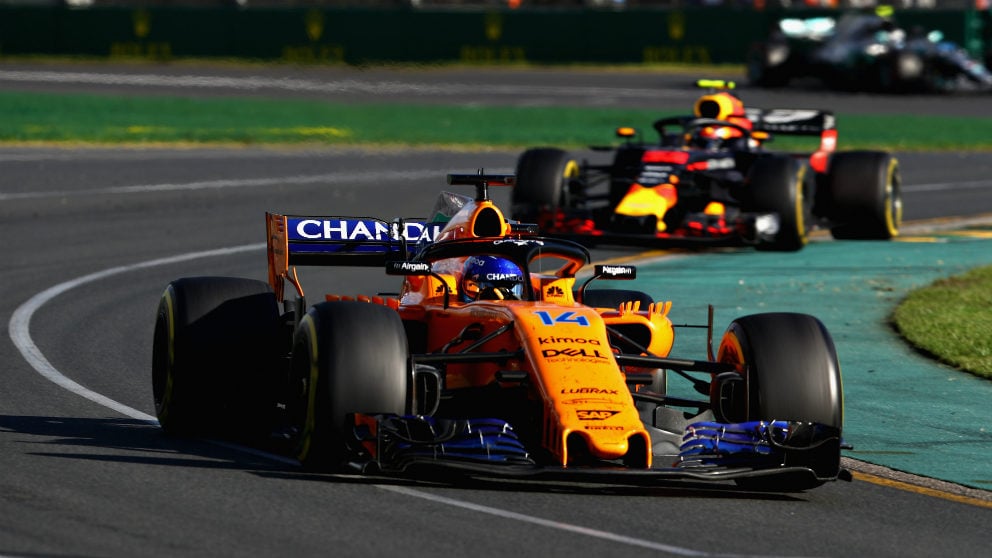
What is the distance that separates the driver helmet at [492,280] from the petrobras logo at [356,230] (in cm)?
140

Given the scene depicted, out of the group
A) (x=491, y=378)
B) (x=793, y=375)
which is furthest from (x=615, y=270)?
(x=793, y=375)

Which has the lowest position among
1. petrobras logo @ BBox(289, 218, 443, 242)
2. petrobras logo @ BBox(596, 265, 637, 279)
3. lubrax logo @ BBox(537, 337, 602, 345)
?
lubrax logo @ BBox(537, 337, 602, 345)

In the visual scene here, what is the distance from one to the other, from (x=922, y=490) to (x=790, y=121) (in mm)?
14496

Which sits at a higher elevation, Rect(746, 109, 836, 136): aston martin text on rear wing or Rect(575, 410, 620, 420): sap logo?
Rect(575, 410, 620, 420): sap logo

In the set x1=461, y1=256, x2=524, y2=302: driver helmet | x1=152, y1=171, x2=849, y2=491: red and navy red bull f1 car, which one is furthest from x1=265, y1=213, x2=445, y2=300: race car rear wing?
x1=461, y1=256, x2=524, y2=302: driver helmet

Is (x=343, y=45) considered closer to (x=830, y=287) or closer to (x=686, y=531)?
(x=830, y=287)

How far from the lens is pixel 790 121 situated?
77.5 feet

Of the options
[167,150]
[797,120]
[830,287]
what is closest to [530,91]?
[167,150]

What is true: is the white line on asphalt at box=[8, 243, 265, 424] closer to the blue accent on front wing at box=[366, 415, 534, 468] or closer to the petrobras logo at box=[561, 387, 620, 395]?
the blue accent on front wing at box=[366, 415, 534, 468]

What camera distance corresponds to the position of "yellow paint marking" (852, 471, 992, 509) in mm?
9305

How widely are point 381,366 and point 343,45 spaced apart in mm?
44349

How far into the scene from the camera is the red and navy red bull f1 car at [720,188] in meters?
20.9

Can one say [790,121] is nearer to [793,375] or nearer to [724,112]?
[724,112]

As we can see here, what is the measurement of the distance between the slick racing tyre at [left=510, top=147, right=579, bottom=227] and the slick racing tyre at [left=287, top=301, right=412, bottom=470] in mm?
12201
